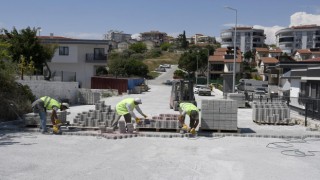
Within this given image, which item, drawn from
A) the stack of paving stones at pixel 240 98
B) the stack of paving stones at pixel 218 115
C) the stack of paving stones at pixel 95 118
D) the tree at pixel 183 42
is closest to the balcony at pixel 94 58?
the stack of paving stones at pixel 240 98

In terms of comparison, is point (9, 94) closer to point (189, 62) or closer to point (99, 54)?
point (99, 54)

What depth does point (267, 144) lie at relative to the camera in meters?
15.0

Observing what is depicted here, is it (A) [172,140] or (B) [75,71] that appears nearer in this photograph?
(A) [172,140]

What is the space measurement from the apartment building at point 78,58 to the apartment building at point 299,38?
91.8 metres

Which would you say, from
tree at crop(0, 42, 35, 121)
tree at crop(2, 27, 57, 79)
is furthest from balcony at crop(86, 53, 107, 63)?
tree at crop(0, 42, 35, 121)

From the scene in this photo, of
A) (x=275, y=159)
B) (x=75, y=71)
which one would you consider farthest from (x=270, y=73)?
(x=275, y=159)

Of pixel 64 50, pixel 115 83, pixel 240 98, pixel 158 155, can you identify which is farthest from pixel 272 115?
pixel 64 50

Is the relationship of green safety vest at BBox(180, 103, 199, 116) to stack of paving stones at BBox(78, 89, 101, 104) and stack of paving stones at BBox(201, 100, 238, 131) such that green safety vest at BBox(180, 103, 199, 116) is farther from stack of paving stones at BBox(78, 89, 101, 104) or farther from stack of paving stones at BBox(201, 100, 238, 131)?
stack of paving stones at BBox(78, 89, 101, 104)

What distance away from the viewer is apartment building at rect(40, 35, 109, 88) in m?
53.9

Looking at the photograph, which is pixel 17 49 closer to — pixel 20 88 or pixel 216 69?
pixel 20 88

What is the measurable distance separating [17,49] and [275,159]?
38276mm

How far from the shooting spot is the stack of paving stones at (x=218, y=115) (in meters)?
A: 16.9

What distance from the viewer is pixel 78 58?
54.4 m

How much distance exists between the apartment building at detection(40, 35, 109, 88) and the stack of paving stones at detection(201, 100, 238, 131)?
38.8 metres
